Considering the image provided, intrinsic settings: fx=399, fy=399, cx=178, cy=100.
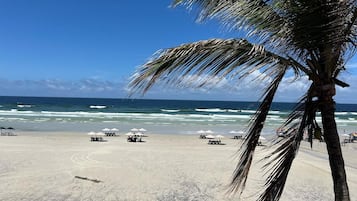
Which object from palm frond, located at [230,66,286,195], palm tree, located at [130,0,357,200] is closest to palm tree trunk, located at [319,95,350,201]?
palm tree, located at [130,0,357,200]

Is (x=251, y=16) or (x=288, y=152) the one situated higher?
(x=251, y=16)

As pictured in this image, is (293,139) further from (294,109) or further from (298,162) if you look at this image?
(298,162)

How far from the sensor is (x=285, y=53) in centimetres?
256

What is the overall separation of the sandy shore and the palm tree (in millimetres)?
6827

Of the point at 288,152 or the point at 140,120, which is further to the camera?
the point at 140,120

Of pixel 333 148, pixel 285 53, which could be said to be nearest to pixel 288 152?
pixel 333 148

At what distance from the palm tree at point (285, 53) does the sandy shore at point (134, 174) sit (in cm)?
683

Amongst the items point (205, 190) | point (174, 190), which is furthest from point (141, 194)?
point (205, 190)

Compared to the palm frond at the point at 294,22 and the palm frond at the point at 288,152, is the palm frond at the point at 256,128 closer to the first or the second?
the palm frond at the point at 288,152

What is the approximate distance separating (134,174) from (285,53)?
1099 cm

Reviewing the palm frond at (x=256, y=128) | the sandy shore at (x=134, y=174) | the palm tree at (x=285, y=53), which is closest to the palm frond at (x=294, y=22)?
the palm tree at (x=285, y=53)

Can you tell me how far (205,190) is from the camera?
1095cm

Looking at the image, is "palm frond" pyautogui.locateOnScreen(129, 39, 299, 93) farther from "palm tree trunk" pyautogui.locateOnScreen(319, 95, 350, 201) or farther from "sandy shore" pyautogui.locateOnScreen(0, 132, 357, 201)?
"sandy shore" pyautogui.locateOnScreen(0, 132, 357, 201)

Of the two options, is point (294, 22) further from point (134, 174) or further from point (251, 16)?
point (134, 174)
